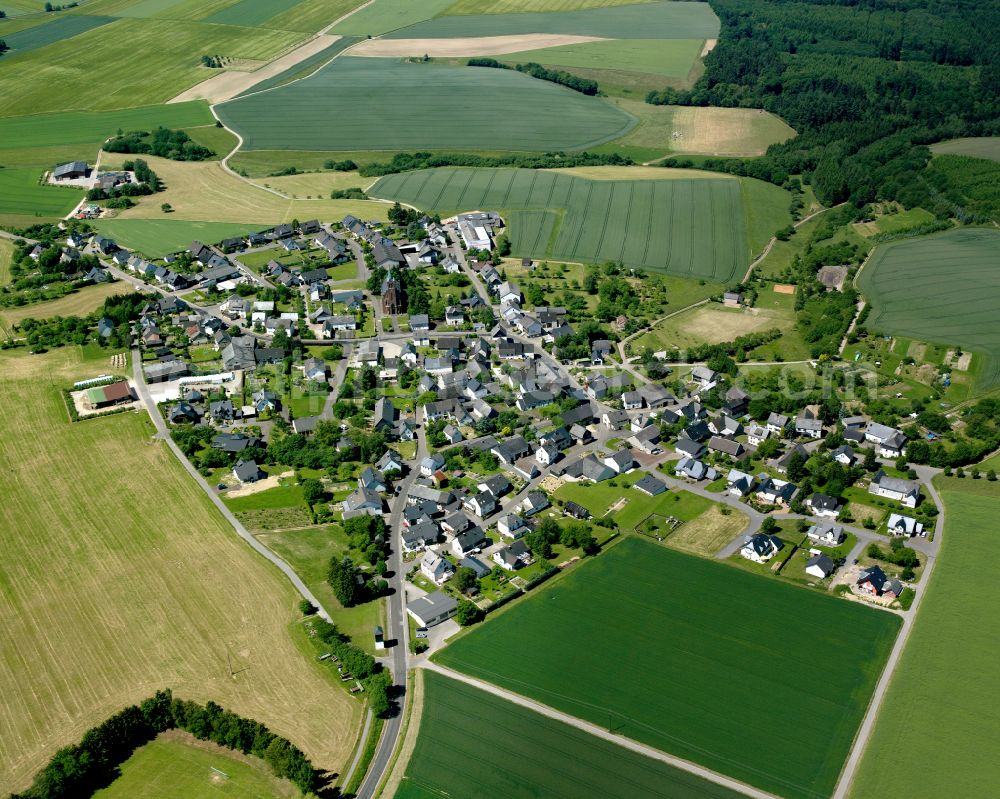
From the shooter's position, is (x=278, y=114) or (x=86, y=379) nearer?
(x=86, y=379)

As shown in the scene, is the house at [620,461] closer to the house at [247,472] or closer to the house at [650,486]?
the house at [650,486]

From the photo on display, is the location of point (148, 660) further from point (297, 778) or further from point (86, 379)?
point (86, 379)

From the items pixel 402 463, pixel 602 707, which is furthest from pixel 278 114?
pixel 602 707

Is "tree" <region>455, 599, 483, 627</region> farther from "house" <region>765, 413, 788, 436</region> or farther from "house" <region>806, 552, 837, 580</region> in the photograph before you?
"house" <region>765, 413, 788, 436</region>

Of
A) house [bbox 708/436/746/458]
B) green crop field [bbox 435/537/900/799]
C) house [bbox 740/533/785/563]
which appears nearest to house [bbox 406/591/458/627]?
green crop field [bbox 435/537/900/799]

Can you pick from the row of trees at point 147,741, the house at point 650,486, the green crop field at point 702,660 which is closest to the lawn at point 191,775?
the row of trees at point 147,741
